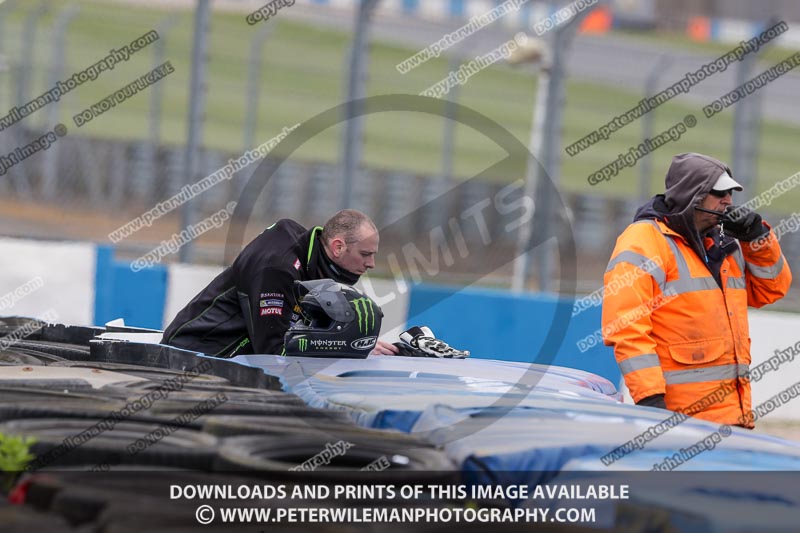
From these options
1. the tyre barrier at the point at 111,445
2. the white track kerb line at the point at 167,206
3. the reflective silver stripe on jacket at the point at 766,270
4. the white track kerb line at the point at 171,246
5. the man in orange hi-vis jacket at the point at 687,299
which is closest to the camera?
the tyre barrier at the point at 111,445

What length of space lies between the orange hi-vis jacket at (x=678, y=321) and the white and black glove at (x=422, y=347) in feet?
2.96

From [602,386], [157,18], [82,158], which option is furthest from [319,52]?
[602,386]

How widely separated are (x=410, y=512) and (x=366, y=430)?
0.62m

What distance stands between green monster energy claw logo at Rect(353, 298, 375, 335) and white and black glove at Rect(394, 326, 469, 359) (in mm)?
648

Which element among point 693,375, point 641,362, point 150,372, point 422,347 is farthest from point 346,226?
point 693,375

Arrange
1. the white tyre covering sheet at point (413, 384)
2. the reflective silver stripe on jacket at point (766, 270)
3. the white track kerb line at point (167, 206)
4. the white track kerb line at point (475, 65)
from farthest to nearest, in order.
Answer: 1. the white track kerb line at point (167, 206)
2. the white track kerb line at point (475, 65)
3. the reflective silver stripe on jacket at point (766, 270)
4. the white tyre covering sheet at point (413, 384)

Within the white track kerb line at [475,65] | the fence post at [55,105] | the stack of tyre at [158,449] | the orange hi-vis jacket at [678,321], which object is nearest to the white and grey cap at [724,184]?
the orange hi-vis jacket at [678,321]

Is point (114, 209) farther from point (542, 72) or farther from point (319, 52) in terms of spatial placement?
point (319, 52)

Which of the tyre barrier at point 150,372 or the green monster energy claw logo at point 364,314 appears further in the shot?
the green monster energy claw logo at point 364,314

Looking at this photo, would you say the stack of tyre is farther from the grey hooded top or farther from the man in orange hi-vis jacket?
the grey hooded top

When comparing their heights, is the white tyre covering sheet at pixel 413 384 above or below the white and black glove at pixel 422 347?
below

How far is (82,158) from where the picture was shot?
1471 centimetres

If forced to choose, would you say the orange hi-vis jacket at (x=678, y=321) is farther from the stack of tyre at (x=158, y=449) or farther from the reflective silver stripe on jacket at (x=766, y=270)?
the stack of tyre at (x=158, y=449)

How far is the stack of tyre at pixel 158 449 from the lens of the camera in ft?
9.49
